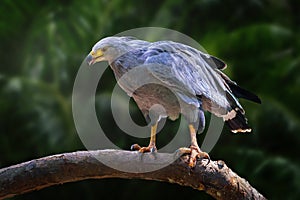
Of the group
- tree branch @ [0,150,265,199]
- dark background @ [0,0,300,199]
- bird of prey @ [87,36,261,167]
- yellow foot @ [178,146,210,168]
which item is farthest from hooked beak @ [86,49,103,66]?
dark background @ [0,0,300,199]

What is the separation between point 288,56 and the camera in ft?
23.8

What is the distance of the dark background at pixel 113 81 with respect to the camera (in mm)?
6953

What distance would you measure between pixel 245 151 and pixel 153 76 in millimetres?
3996

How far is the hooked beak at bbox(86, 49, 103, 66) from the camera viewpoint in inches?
126

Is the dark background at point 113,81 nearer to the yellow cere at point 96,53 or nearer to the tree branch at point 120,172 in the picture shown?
the yellow cere at point 96,53

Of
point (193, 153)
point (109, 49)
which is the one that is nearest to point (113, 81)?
point (109, 49)

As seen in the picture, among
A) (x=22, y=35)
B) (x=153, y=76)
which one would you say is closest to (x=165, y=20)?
(x=22, y=35)

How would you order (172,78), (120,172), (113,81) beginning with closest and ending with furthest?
(120,172) → (172,78) → (113,81)

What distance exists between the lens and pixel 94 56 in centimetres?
322

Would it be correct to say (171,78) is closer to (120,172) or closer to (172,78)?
(172,78)

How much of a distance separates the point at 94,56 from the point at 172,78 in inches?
16.1

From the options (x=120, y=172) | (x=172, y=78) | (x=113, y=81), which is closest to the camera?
(x=120, y=172)

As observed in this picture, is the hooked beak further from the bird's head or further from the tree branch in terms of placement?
the tree branch

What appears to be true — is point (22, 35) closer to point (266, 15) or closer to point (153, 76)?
point (266, 15)
